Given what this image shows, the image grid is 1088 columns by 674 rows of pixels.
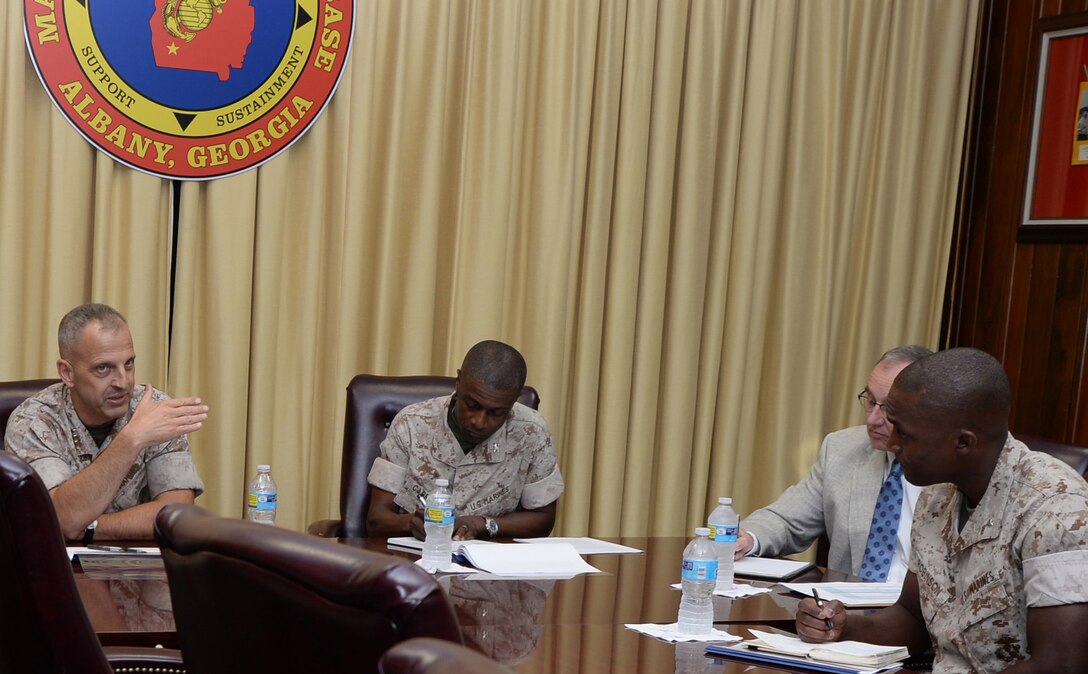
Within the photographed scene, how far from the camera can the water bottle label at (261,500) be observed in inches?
119

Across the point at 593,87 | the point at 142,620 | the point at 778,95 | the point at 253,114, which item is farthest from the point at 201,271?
the point at 778,95

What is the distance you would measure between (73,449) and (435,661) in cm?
263

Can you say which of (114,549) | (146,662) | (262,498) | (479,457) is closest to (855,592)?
(479,457)

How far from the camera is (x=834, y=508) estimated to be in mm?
3438

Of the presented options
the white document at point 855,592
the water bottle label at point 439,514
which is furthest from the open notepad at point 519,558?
the white document at point 855,592

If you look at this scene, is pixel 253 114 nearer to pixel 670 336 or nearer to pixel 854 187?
pixel 670 336

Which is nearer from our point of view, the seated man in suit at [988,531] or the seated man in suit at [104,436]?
the seated man in suit at [988,531]

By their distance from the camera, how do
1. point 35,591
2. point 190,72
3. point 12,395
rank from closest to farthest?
point 35,591, point 12,395, point 190,72

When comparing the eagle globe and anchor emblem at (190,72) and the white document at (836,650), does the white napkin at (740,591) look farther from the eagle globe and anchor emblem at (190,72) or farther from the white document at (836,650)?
the eagle globe and anchor emblem at (190,72)

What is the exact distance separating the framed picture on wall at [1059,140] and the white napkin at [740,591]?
2465 mm

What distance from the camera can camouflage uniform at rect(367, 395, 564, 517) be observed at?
3404 millimetres

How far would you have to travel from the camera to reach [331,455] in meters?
4.19

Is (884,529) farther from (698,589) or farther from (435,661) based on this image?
(435,661)

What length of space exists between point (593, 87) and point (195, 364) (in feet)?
5.82
